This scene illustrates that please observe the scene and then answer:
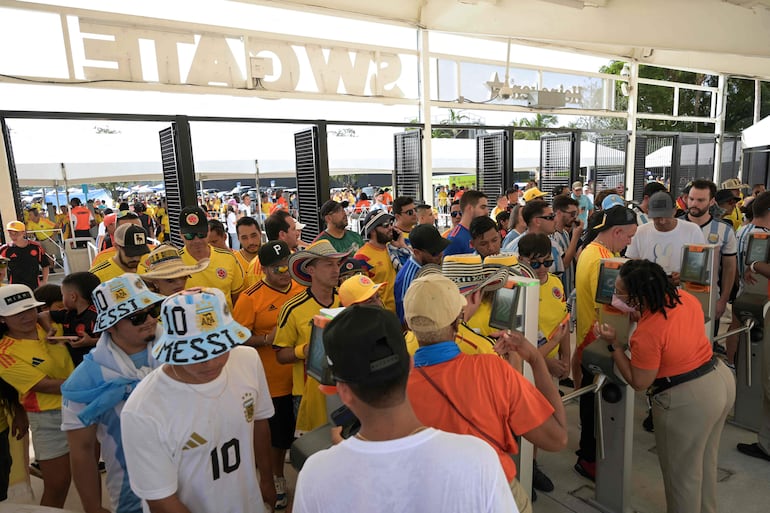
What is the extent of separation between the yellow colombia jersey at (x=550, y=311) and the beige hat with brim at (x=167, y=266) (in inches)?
83.7

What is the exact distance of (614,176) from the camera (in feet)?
39.5

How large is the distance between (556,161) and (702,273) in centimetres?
792

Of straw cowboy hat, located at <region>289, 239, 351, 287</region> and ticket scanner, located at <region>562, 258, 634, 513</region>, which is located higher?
straw cowboy hat, located at <region>289, 239, 351, 287</region>

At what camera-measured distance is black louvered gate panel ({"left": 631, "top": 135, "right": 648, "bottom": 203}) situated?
12141 millimetres

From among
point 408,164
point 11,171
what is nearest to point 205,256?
point 11,171

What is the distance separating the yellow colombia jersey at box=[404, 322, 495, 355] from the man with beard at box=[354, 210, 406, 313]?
2.00 metres

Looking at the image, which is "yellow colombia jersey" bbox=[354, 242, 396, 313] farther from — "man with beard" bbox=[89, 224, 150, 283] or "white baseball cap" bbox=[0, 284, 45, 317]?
"white baseball cap" bbox=[0, 284, 45, 317]

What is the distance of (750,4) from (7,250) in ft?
38.2

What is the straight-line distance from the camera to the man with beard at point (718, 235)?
172 inches

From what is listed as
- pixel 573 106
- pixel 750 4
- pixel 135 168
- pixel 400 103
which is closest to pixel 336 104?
pixel 400 103

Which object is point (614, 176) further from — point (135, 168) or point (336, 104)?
point (135, 168)

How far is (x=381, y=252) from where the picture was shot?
4176mm

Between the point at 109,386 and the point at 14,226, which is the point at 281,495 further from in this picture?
the point at 14,226

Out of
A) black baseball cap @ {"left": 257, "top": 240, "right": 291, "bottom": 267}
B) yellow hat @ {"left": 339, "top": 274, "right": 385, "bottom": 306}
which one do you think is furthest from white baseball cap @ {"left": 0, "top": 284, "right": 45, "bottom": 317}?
yellow hat @ {"left": 339, "top": 274, "right": 385, "bottom": 306}
